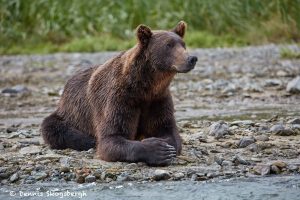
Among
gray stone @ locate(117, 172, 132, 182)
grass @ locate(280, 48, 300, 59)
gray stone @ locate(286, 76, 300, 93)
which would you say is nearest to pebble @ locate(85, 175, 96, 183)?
gray stone @ locate(117, 172, 132, 182)

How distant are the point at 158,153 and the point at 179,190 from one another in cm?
70

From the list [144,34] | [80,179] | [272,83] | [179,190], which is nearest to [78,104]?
[144,34]

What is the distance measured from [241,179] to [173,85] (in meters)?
7.01

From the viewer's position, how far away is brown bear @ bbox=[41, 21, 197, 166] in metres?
6.70

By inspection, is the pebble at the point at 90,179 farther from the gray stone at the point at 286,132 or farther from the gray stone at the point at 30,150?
the gray stone at the point at 286,132

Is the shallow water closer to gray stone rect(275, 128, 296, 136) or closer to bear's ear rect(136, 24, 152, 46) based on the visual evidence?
bear's ear rect(136, 24, 152, 46)

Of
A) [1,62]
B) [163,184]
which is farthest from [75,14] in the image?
[163,184]

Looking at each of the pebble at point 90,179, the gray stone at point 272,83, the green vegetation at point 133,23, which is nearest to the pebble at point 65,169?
the pebble at point 90,179

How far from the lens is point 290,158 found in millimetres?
6875

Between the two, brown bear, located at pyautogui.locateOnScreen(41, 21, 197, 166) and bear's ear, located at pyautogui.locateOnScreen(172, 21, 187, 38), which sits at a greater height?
bear's ear, located at pyautogui.locateOnScreen(172, 21, 187, 38)

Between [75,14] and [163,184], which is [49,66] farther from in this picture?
[163,184]

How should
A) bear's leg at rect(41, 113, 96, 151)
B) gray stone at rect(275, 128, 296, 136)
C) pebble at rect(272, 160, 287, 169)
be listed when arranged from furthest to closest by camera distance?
gray stone at rect(275, 128, 296, 136) < bear's leg at rect(41, 113, 96, 151) < pebble at rect(272, 160, 287, 169)

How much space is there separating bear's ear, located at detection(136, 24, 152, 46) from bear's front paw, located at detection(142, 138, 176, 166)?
91 cm

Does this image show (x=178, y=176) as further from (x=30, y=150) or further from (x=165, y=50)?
(x=30, y=150)
